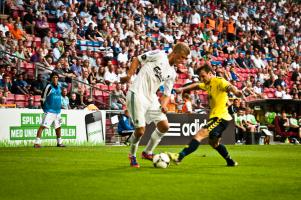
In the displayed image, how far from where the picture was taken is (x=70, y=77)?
2483 centimetres

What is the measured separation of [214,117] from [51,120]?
367 inches

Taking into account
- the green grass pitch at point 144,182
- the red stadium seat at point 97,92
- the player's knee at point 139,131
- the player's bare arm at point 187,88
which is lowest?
the green grass pitch at point 144,182

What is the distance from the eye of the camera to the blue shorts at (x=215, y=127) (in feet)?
42.1

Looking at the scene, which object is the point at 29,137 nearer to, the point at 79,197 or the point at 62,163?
the point at 62,163

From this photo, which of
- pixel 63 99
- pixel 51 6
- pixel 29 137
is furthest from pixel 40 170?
pixel 51 6

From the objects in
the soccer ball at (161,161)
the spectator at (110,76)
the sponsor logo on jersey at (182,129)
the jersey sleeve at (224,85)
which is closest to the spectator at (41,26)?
the spectator at (110,76)

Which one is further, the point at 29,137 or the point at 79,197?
the point at 29,137

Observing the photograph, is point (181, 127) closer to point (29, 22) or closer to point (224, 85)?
point (29, 22)

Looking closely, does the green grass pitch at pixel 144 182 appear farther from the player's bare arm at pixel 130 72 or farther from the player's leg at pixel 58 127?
the player's leg at pixel 58 127

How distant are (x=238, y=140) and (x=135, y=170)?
18051 millimetres

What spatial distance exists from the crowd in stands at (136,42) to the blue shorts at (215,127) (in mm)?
5377

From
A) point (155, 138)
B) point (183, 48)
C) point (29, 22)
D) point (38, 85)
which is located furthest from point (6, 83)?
point (183, 48)

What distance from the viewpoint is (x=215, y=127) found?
1286 centimetres

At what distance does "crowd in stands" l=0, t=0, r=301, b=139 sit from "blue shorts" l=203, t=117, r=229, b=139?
5.38 meters
